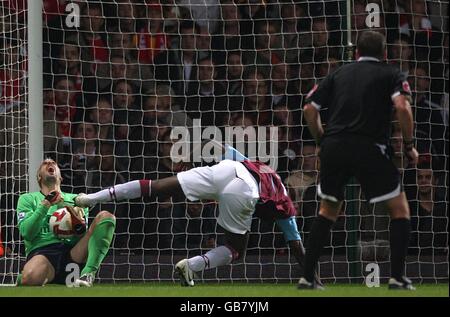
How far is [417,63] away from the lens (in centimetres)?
1089

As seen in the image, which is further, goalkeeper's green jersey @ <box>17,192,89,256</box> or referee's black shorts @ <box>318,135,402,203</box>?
goalkeeper's green jersey @ <box>17,192,89,256</box>

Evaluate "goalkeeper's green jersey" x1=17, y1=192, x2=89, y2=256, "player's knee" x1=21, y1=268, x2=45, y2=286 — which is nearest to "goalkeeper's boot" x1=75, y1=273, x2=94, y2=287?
"player's knee" x1=21, y1=268, x2=45, y2=286

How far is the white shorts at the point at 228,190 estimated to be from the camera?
8.69 meters

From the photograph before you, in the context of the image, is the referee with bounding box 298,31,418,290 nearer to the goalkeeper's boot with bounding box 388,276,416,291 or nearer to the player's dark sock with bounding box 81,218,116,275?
the goalkeeper's boot with bounding box 388,276,416,291

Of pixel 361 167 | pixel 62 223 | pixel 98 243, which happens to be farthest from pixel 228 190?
pixel 361 167

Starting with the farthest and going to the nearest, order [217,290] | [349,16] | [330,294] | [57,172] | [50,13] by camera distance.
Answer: [50,13] → [349,16] → [57,172] → [217,290] → [330,294]

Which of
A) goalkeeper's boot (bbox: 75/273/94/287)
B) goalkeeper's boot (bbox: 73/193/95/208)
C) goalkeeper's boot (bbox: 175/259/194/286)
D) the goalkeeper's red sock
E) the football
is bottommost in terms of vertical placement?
goalkeeper's boot (bbox: 75/273/94/287)

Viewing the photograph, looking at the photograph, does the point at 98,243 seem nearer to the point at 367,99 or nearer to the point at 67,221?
the point at 67,221

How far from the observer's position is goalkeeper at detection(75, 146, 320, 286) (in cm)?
862

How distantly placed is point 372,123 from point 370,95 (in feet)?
0.56

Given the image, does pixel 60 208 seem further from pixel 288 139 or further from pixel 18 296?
pixel 288 139

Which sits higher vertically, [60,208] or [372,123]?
[372,123]

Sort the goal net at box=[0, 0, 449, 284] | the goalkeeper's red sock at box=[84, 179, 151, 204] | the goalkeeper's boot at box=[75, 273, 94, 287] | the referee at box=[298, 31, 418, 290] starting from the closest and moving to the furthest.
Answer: the referee at box=[298, 31, 418, 290], the goalkeeper's red sock at box=[84, 179, 151, 204], the goalkeeper's boot at box=[75, 273, 94, 287], the goal net at box=[0, 0, 449, 284]

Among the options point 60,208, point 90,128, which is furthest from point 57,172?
point 90,128
